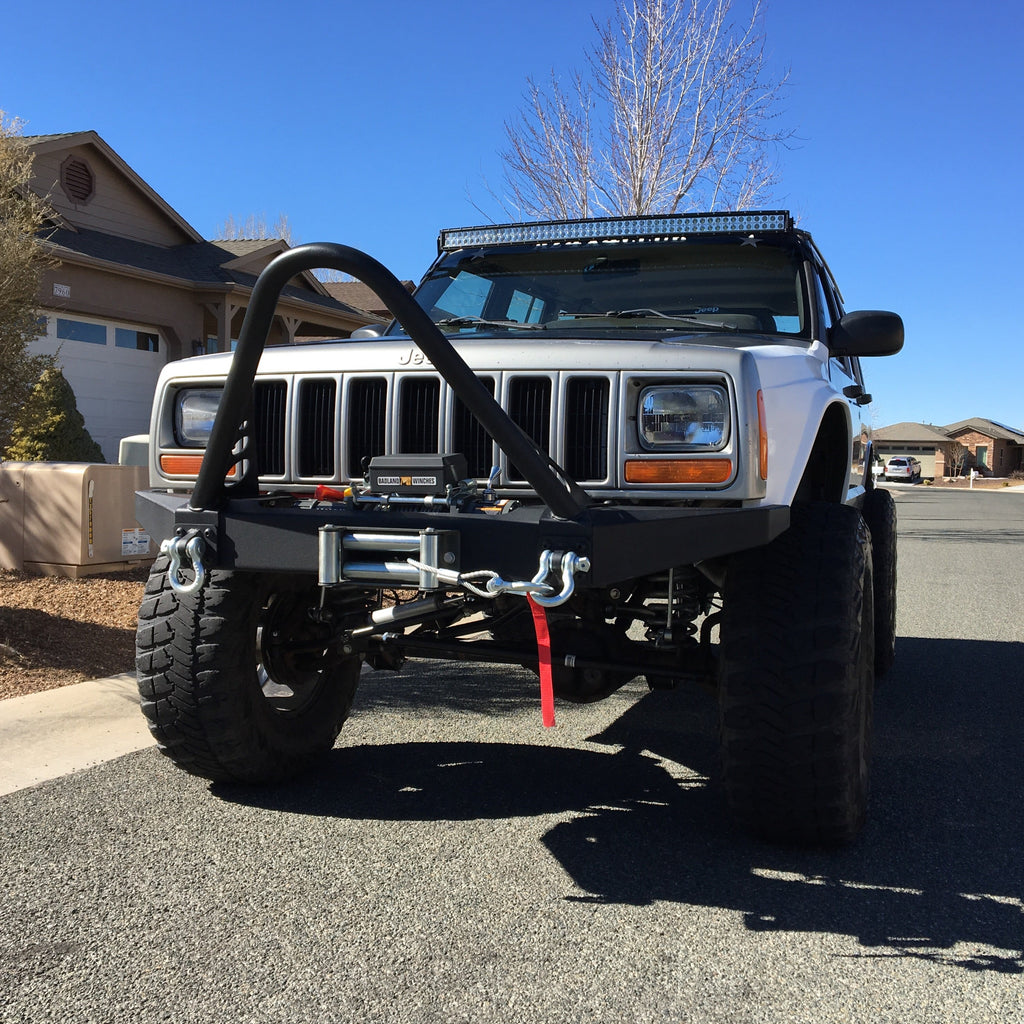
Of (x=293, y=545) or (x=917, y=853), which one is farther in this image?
(x=917, y=853)

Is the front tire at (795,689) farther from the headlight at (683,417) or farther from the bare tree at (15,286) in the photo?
the bare tree at (15,286)

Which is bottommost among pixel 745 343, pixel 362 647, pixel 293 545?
pixel 362 647

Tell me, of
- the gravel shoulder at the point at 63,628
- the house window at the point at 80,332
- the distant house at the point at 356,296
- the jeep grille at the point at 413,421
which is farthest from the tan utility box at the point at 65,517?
the distant house at the point at 356,296

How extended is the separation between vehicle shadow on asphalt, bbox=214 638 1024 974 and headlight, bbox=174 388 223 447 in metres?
1.29

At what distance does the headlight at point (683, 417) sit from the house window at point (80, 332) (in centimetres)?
1443

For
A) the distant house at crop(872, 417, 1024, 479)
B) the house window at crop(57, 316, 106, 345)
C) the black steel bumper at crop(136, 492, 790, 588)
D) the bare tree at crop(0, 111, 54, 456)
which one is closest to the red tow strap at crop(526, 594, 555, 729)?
the black steel bumper at crop(136, 492, 790, 588)

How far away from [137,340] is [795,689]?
16.1m

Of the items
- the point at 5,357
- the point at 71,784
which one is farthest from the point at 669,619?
the point at 5,357

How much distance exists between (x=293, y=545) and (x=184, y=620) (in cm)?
84

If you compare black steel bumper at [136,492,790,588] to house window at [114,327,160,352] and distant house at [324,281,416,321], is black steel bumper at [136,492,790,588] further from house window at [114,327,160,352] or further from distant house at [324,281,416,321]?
distant house at [324,281,416,321]

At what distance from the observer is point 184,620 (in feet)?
11.6

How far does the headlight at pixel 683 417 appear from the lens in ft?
10.1

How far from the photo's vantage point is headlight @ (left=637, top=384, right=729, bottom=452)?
3086 mm

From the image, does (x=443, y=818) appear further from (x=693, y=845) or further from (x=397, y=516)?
(x=397, y=516)
